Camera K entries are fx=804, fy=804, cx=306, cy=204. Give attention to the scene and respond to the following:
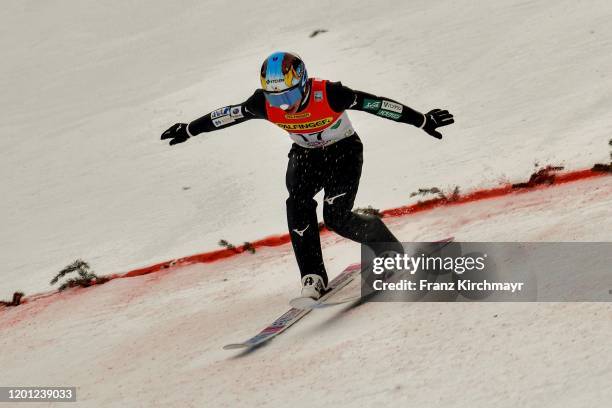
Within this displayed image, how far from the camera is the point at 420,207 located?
961cm

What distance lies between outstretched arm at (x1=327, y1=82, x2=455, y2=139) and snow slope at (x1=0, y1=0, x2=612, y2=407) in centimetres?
130

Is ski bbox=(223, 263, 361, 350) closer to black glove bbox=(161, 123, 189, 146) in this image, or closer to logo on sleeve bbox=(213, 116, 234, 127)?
logo on sleeve bbox=(213, 116, 234, 127)

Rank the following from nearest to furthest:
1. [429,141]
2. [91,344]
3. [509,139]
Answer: [91,344]
[509,139]
[429,141]

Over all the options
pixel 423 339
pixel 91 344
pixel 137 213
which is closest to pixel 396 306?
pixel 423 339

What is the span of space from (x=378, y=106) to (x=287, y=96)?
0.81 m

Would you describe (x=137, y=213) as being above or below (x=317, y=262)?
above

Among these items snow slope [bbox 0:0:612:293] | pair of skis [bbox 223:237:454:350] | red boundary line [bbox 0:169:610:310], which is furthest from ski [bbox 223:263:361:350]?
red boundary line [bbox 0:169:610:310]

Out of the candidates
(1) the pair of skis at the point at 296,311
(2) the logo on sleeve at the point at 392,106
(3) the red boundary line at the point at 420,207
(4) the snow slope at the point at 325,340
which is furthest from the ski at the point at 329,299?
(3) the red boundary line at the point at 420,207

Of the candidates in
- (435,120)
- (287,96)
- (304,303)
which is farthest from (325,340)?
(435,120)

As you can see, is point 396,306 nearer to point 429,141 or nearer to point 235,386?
point 235,386

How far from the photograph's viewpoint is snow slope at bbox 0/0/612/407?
551 centimetres

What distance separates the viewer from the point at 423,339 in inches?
224

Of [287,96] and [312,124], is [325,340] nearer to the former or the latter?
[312,124]

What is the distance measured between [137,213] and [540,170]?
6.49 metres
